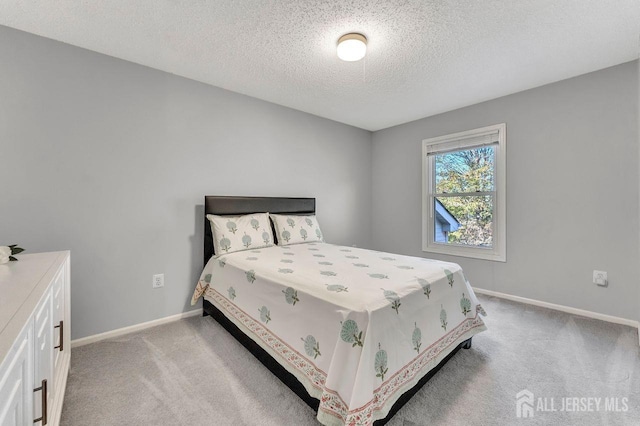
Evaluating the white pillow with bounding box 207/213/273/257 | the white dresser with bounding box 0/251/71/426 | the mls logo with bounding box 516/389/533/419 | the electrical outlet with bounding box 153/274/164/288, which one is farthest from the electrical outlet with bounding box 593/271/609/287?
the electrical outlet with bounding box 153/274/164/288

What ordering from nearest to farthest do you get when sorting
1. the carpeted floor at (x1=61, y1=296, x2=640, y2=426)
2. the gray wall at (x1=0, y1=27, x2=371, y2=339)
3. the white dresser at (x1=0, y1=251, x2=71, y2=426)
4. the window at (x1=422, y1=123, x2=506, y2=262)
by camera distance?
the white dresser at (x1=0, y1=251, x2=71, y2=426) < the carpeted floor at (x1=61, y1=296, x2=640, y2=426) < the gray wall at (x1=0, y1=27, x2=371, y2=339) < the window at (x1=422, y1=123, x2=506, y2=262)

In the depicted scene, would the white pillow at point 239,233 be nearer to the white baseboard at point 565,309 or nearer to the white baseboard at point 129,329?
the white baseboard at point 129,329

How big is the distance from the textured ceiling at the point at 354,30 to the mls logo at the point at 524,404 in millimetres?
2462

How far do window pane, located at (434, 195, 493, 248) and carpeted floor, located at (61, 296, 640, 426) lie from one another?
1.32m

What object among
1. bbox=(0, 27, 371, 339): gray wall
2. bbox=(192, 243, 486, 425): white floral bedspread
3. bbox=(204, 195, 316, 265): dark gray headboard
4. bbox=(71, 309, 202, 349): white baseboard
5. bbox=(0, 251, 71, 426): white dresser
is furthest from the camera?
bbox=(204, 195, 316, 265): dark gray headboard

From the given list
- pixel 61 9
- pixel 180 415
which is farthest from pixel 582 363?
pixel 61 9

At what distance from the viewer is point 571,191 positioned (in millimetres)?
2715

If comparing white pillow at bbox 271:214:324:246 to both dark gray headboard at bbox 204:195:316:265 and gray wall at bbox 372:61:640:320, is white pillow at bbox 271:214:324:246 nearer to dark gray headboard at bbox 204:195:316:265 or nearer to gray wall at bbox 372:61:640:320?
dark gray headboard at bbox 204:195:316:265

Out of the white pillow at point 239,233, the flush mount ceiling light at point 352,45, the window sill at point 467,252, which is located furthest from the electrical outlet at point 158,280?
the window sill at point 467,252

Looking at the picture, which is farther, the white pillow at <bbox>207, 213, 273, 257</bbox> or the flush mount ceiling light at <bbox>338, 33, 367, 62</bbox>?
the white pillow at <bbox>207, 213, 273, 257</bbox>

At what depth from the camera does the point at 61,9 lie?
1764 mm

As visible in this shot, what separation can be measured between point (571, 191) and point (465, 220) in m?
1.11

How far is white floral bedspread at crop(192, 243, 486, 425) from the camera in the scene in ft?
4.01

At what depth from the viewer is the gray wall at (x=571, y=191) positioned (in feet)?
7.97
